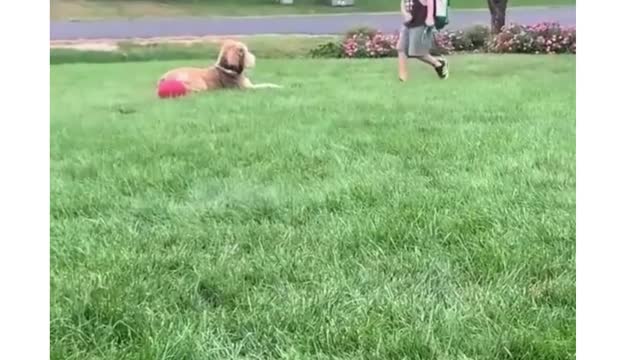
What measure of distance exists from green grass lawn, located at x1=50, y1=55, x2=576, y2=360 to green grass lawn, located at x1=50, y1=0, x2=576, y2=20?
12 cm

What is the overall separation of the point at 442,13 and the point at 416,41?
0.09 metres

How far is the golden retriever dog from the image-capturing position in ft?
6.20

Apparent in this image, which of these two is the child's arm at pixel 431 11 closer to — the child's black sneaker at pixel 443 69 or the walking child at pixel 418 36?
the walking child at pixel 418 36

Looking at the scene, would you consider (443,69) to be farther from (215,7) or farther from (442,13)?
(215,7)

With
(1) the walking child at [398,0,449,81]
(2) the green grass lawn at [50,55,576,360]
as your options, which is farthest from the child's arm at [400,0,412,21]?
(2) the green grass lawn at [50,55,576,360]

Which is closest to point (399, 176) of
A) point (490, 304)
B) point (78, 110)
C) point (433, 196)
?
point (433, 196)

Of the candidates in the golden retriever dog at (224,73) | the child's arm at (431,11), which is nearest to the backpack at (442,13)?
the child's arm at (431,11)

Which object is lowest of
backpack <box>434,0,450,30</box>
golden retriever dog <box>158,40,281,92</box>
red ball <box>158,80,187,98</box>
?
red ball <box>158,80,187,98</box>

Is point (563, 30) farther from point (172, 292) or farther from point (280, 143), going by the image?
point (172, 292)

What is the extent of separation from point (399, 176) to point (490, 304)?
37cm

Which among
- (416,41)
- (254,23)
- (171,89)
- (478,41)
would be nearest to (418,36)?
(416,41)

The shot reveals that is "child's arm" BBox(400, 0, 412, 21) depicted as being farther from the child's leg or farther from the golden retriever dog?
the golden retriever dog

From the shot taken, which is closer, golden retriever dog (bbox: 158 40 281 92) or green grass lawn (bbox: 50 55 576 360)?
green grass lawn (bbox: 50 55 576 360)

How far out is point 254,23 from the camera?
1877mm
